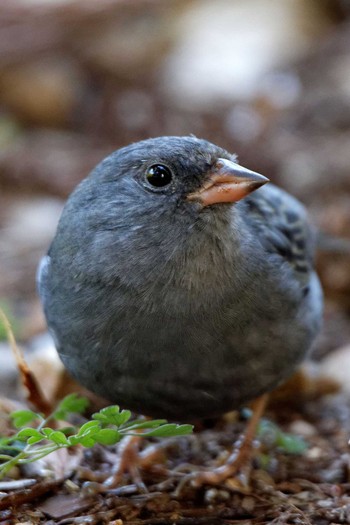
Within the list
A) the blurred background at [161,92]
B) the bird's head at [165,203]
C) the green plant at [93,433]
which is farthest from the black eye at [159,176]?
the blurred background at [161,92]

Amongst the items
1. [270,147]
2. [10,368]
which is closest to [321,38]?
[270,147]

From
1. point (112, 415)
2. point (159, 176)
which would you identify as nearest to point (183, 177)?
point (159, 176)

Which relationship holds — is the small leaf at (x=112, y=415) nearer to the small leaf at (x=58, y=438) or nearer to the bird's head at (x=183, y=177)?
the small leaf at (x=58, y=438)

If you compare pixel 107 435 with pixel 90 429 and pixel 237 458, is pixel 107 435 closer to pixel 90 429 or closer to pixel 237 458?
pixel 90 429

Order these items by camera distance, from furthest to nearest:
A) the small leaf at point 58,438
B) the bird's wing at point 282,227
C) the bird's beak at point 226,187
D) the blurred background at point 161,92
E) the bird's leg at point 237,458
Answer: the blurred background at point 161,92
the bird's wing at point 282,227
the bird's leg at point 237,458
the bird's beak at point 226,187
the small leaf at point 58,438

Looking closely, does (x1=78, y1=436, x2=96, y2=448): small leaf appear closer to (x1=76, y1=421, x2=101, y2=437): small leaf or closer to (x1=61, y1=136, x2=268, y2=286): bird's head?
(x1=76, y1=421, x2=101, y2=437): small leaf

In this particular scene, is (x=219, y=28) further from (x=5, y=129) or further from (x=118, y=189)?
(x=118, y=189)
